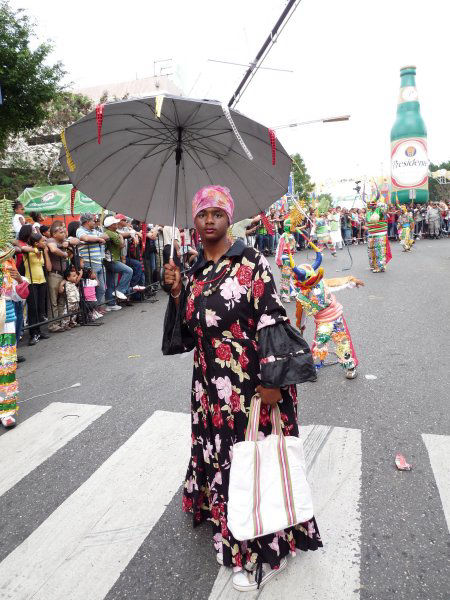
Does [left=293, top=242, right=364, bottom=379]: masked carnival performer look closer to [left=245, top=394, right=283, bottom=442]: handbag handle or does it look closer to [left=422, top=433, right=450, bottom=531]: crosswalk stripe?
[left=422, top=433, right=450, bottom=531]: crosswalk stripe

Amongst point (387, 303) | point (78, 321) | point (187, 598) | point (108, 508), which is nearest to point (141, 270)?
point (78, 321)

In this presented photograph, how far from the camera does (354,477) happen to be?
9.89 feet

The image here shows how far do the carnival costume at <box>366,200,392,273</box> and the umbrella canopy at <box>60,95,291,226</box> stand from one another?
35.4ft

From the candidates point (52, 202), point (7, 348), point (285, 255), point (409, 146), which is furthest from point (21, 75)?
point (409, 146)

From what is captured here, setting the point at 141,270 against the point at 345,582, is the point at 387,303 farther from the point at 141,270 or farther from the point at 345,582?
the point at 345,582

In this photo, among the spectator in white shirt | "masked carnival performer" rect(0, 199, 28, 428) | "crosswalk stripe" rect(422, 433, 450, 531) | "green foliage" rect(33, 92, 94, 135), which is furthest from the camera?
"green foliage" rect(33, 92, 94, 135)

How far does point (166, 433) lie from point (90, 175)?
225cm

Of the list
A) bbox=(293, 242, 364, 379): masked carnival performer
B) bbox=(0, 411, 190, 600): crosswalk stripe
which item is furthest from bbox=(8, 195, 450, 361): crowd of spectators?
bbox=(0, 411, 190, 600): crosswalk stripe

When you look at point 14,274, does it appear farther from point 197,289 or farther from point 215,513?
point 215,513

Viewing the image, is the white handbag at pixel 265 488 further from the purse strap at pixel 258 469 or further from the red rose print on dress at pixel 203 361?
the red rose print on dress at pixel 203 361

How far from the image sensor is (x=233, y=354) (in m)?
2.17

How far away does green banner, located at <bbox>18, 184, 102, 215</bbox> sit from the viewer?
15938 millimetres

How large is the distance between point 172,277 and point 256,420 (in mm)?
814

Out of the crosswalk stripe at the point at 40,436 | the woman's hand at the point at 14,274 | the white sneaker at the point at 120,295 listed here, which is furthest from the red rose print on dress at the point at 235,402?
the white sneaker at the point at 120,295
